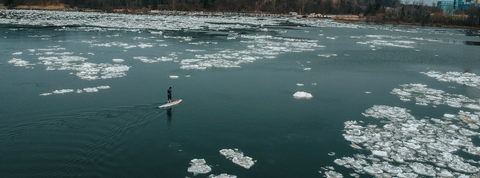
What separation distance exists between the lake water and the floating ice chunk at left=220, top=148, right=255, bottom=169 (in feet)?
0.10

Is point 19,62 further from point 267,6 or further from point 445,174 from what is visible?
point 267,6

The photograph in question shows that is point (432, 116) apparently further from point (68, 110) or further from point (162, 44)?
point (162, 44)

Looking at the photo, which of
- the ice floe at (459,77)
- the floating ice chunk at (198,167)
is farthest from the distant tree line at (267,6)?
the floating ice chunk at (198,167)

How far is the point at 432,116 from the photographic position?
1341 cm

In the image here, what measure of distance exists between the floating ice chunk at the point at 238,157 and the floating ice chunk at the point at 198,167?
2.62 ft

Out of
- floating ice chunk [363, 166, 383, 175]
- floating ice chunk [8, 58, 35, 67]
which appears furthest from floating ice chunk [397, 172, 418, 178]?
floating ice chunk [8, 58, 35, 67]

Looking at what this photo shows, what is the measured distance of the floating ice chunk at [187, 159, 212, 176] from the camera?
28.7ft

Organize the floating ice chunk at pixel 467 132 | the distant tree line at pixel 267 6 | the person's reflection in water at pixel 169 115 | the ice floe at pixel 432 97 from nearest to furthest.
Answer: the floating ice chunk at pixel 467 132, the person's reflection in water at pixel 169 115, the ice floe at pixel 432 97, the distant tree line at pixel 267 6

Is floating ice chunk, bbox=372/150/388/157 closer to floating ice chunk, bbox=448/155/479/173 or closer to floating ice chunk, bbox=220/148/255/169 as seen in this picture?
floating ice chunk, bbox=448/155/479/173

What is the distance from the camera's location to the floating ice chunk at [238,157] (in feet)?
30.2

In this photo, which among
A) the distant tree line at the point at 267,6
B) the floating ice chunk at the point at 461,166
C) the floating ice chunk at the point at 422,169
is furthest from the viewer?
the distant tree line at the point at 267,6

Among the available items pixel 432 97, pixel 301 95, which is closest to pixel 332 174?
pixel 301 95

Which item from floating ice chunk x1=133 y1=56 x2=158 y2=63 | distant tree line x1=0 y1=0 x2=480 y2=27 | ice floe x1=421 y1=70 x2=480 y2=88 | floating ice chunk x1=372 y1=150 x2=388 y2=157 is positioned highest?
distant tree line x1=0 y1=0 x2=480 y2=27

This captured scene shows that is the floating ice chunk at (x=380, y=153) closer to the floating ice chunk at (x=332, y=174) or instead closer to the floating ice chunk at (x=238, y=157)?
the floating ice chunk at (x=332, y=174)
